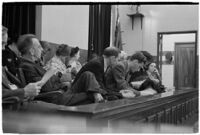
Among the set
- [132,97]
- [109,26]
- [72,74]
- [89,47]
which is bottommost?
[132,97]

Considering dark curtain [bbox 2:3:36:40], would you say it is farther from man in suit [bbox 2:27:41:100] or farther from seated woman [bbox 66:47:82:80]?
seated woman [bbox 66:47:82:80]

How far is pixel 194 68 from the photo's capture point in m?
2.49

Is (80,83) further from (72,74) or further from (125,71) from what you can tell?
(125,71)

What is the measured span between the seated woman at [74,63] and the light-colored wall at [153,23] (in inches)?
15.0

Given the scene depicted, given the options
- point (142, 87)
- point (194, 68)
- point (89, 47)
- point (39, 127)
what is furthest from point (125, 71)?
point (39, 127)

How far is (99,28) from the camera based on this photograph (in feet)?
8.79

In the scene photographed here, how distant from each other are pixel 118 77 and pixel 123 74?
48 millimetres

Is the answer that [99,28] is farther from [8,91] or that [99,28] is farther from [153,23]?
[8,91]

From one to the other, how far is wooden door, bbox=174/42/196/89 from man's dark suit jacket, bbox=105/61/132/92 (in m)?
0.40

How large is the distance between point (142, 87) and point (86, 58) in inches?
20.0

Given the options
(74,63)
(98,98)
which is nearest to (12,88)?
(74,63)

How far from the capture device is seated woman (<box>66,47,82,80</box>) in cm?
256

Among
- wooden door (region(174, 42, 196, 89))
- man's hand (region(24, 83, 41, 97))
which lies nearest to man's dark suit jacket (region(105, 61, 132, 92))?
wooden door (region(174, 42, 196, 89))

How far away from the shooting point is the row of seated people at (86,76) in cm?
245
